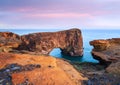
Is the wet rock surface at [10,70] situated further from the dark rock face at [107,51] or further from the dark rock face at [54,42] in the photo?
the dark rock face at [54,42]

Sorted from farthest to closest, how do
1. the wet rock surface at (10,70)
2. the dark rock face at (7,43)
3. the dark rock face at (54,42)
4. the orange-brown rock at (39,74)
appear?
the dark rock face at (54,42), the dark rock face at (7,43), the orange-brown rock at (39,74), the wet rock surface at (10,70)

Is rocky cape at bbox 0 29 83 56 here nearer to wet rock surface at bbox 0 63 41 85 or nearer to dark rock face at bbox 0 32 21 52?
dark rock face at bbox 0 32 21 52

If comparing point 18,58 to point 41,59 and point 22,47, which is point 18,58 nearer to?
point 41,59

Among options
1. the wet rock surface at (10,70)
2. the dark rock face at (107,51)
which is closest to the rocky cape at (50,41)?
the dark rock face at (107,51)

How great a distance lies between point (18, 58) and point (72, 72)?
3.94m

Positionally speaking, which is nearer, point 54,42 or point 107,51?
point 107,51

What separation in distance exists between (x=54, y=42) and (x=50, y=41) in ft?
5.23

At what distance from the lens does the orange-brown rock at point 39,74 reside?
15.6m

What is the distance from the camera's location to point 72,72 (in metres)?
18.5

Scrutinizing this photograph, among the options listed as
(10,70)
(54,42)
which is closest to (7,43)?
(54,42)

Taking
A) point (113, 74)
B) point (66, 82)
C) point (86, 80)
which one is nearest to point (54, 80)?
point (66, 82)

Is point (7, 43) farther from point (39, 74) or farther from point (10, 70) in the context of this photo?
point (39, 74)

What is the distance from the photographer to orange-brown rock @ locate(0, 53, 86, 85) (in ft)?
51.1

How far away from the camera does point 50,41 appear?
58812 mm
